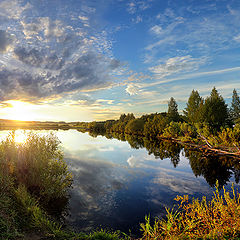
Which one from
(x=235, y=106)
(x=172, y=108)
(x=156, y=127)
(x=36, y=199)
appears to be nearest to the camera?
(x=36, y=199)

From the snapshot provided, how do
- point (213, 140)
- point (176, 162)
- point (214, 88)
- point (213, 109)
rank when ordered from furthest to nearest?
point (214, 88) → point (213, 109) → point (213, 140) → point (176, 162)

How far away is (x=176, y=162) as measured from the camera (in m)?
23.6

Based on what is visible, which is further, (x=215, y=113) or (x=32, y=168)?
(x=215, y=113)

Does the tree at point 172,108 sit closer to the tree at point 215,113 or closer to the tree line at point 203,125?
the tree line at point 203,125

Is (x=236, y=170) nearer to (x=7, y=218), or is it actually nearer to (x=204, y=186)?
(x=204, y=186)

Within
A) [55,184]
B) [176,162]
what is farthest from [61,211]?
[176,162]

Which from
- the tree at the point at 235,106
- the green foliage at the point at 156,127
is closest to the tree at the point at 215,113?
the green foliage at the point at 156,127

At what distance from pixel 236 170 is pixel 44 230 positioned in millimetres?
20695

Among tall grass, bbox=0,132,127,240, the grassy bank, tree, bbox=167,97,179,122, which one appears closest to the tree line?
tree, bbox=167,97,179,122

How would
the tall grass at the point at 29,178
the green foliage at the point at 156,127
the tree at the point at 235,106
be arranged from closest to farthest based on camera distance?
1. the tall grass at the point at 29,178
2. the green foliage at the point at 156,127
3. the tree at the point at 235,106

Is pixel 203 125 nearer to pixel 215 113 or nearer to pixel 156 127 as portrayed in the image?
pixel 215 113

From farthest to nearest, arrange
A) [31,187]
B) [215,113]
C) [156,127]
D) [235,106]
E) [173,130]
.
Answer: [235,106], [156,127], [173,130], [215,113], [31,187]

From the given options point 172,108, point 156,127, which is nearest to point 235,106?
point 172,108

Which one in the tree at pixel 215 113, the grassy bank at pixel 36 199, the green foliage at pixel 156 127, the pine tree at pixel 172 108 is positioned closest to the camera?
the grassy bank at pixel 36 199
